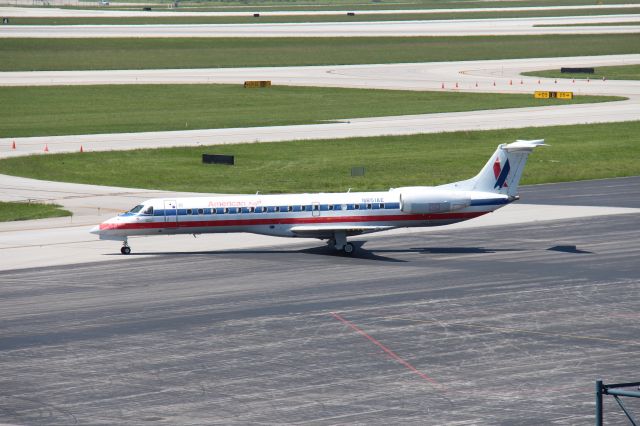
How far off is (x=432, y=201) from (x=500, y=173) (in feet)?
11.2

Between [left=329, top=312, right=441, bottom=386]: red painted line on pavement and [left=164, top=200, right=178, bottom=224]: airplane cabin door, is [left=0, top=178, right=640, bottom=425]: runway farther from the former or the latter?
[left=164, top=200, right=178, bottom=224]: airplane cabin door

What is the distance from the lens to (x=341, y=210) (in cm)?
5122

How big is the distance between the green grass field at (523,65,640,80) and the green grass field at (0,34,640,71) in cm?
1770

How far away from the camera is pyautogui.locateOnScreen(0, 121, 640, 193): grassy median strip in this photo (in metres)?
72.3

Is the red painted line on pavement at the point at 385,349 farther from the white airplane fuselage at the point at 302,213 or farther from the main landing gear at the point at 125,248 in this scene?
the main landing gear at the point at 125,248

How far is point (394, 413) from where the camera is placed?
30.1m

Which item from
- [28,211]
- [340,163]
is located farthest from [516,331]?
[340,163]

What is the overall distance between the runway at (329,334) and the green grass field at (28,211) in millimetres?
12201

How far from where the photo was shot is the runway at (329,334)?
30859 mm

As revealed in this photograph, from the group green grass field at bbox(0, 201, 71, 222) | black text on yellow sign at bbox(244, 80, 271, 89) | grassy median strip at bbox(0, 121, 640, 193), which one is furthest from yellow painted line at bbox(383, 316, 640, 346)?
black text on yellow sign at bbox(244, 80, 271, 89)

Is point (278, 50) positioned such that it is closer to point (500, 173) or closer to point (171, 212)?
point (171, 212)

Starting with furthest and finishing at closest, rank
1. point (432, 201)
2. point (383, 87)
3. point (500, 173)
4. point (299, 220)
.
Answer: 1. point (383, 87)
2. point (500, 173)
3. point (299, 220)
4. point (432, 201)

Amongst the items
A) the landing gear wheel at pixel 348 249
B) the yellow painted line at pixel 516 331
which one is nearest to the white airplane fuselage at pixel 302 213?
the landing gear wheel at pixel 348 249

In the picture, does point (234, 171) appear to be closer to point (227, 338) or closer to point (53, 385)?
point (227, 338)
